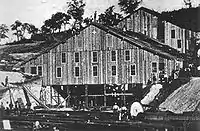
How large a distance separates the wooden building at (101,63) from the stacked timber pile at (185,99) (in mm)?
13539

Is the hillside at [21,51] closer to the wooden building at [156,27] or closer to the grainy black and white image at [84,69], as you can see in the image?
the grainy black and white image at [84,69]

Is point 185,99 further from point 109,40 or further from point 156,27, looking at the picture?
point 156,27

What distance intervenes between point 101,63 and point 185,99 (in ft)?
58.5

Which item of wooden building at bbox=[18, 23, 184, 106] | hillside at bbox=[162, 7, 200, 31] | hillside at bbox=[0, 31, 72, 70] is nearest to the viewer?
wooden building at bbox=[18, 23, 184, 106]

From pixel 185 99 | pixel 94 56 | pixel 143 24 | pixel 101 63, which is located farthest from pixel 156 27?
pixel 185 99

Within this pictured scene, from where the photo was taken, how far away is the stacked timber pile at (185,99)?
1710 centimetres

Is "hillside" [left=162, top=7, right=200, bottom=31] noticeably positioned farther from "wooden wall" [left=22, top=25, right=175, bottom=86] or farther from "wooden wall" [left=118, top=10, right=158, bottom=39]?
"wooden wall" [left=22, top=25, right=175, bottom=86]

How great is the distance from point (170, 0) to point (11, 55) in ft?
76.5

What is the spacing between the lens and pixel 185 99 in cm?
1816

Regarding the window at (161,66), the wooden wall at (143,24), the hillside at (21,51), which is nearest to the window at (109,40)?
the hillside at (21,51)

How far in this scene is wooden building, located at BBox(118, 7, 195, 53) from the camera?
49.2 meters

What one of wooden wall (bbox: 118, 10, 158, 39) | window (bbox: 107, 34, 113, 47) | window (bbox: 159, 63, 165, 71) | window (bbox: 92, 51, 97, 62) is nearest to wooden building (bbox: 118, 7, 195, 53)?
wooden wall (bbox: 118, 10, 158, 39)

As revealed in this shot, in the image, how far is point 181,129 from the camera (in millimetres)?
14773

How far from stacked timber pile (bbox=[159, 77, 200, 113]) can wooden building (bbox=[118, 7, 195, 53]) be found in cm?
2943
